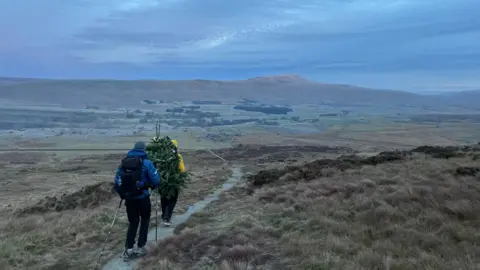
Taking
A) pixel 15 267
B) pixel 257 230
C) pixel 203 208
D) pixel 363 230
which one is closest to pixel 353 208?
pixel 363 230

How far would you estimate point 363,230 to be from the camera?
8273mm

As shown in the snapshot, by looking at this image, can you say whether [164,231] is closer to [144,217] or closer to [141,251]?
[141,251]

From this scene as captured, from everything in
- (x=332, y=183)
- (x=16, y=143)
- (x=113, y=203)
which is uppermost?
(x=332, y=183)

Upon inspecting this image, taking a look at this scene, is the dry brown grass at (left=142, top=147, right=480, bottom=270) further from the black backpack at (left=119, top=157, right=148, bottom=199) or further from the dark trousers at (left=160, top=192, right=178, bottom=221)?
the black backpack at (left=119, top=157, right=148, bottom=199)

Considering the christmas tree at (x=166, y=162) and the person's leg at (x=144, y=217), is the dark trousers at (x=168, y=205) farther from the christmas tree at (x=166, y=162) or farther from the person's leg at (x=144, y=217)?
the person's leg at (x=144, y=217)

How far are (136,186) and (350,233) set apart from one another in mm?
4171

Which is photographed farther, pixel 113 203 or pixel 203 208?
pixel 113 203

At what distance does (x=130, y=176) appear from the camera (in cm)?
811

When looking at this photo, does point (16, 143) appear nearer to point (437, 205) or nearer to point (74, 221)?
point (74, 221)

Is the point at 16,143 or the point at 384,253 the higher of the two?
the point at 384,253

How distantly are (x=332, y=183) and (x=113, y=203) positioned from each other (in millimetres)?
8463

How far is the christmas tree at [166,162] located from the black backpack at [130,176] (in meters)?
3.28

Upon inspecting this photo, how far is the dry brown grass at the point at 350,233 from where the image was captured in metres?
6.77

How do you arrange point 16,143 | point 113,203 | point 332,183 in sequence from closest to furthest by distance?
1. point 332,183
2. point 113,203
3. point 16,143
